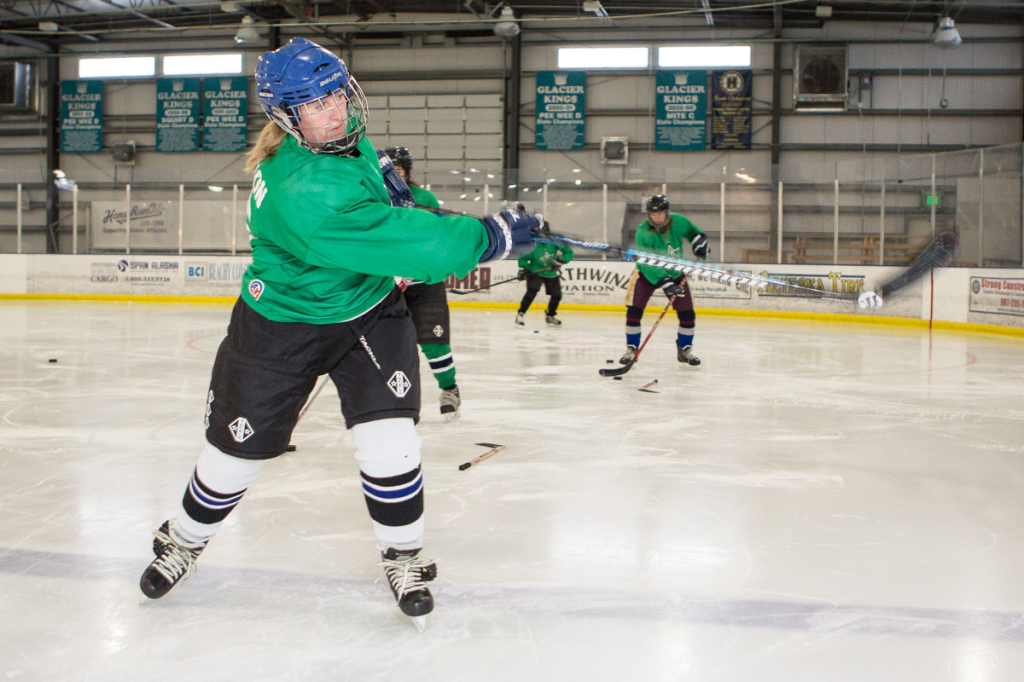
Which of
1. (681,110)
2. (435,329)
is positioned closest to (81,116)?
(681,110)

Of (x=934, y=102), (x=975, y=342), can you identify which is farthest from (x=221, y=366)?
(x=934, y=102)

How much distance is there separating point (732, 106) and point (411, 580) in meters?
16.3

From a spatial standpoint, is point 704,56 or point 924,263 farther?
point 704,56

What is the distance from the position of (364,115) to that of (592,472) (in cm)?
179

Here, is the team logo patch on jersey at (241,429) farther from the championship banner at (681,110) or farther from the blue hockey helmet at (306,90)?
the championship banner at (681,110)

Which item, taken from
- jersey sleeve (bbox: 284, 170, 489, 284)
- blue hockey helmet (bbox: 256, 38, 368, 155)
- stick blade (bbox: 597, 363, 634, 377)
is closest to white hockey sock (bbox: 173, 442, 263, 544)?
A: jersey sleeve (bbox: 284, 170, 489, 284)

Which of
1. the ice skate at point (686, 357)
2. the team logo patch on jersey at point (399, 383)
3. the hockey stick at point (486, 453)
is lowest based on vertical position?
the hockey stick at point (486, 453)

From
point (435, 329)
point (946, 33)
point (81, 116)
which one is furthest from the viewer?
point (81, 116)

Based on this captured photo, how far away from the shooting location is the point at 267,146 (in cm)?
177

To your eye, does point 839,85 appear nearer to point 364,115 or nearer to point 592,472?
point 592,472

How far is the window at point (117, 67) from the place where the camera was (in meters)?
19.0

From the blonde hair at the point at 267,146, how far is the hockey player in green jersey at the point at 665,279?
4.37 m

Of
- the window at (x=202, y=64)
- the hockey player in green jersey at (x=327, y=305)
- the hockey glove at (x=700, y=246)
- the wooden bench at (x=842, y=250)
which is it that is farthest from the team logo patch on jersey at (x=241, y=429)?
the window at (x=202, y=64)

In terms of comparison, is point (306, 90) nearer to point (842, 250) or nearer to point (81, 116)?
point (842, 250)
